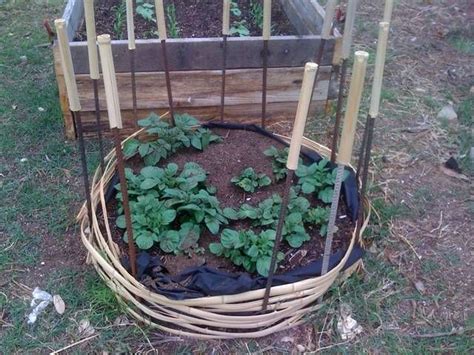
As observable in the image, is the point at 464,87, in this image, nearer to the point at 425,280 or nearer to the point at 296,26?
the point at 296,26

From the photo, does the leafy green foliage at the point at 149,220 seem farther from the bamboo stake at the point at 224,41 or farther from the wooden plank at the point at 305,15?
the wooden plank at the point at 305,15

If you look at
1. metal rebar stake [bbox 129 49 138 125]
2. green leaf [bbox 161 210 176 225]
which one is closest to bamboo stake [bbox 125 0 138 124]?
metal rebar stake [bbox 129 49 138 125]

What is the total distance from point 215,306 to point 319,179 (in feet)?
2.25

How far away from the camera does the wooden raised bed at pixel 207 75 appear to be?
247 cm

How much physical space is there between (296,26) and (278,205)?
48.9 inches

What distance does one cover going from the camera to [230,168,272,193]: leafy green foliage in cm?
219

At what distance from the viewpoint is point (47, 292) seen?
197 cm

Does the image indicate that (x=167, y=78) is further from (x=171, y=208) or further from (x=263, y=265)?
(x=263, y=265)

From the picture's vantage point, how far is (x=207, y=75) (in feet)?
8.37

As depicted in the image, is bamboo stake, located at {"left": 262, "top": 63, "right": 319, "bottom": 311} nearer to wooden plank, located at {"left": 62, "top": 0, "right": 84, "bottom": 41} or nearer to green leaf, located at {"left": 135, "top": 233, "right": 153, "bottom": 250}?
green leaf, located at {"left": 135, "top": 233, "right": 153, "bottom": 250}

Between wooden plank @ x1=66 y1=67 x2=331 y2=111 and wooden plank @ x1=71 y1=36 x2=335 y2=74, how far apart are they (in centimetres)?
3

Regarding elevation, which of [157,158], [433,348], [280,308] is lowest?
[433,348]

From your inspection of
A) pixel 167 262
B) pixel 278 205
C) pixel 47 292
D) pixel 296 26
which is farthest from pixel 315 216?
pixel 296 26

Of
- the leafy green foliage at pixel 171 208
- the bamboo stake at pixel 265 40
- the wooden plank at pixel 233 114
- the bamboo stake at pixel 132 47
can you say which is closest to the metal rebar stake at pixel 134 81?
the bamboo stake at pixel 132 47
